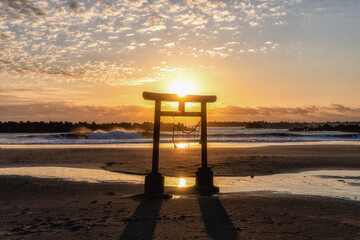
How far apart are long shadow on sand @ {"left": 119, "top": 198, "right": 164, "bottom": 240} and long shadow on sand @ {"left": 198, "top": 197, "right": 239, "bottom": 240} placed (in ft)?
3.02

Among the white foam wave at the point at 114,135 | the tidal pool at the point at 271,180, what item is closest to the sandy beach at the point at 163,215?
the tidal pool at the point at 271,180

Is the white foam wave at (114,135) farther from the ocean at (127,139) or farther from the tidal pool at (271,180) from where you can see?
the tidal pool at (271,180)

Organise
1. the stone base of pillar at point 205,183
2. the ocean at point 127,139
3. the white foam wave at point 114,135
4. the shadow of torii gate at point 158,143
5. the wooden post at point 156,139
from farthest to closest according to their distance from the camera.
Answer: the white foam wave at point 114,135
the ocean at point 127,139
the stone base of pillar at point 205,183
the wooden post at point 156,139
the shadow of torii gate at point 158,143

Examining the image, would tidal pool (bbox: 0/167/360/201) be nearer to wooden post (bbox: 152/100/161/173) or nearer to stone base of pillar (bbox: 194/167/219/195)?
stone base of pillar (bbox: 194/167/219/195)

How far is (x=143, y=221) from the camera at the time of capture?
5.60 m

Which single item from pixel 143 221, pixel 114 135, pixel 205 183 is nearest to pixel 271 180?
pixel 205 183

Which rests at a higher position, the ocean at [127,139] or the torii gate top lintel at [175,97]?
the torii gate top lintel at [175,97]

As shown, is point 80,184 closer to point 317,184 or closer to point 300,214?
point 300,214

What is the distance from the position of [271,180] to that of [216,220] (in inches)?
219

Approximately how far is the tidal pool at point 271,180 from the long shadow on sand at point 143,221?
2638mm

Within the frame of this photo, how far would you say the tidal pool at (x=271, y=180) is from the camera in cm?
863

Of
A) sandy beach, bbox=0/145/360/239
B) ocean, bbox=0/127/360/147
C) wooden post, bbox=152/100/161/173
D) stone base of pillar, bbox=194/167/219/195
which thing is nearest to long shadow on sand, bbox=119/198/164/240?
sandy beach, bbox=0/145/360/239

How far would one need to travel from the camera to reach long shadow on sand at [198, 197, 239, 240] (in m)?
4.91

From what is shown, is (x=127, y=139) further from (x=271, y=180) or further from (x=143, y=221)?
(x=143, y=221)
